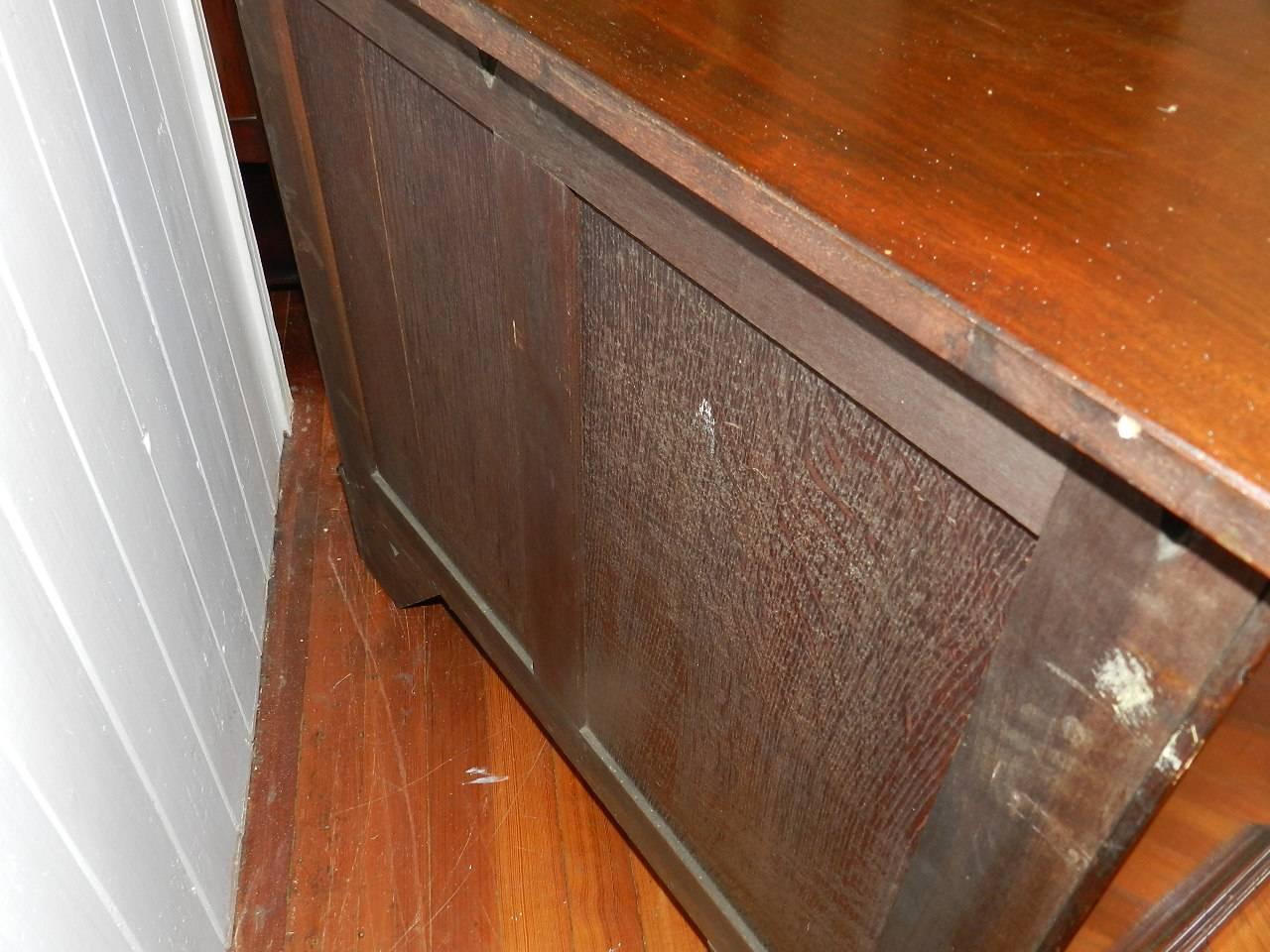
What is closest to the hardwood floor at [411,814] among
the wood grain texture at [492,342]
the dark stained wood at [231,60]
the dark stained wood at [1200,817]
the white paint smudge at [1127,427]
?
the wood grain texture at [492,342]

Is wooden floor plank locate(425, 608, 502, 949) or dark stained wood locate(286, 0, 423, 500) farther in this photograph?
wooden floor plank locate(425, 608, 502, 949)

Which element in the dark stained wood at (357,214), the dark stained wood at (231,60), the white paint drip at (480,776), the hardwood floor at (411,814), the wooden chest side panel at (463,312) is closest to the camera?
the wooden chest side panel at (463,312)

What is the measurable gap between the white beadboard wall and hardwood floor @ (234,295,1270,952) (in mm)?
64

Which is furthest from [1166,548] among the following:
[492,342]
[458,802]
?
[458,802]

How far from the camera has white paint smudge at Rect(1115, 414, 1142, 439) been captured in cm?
35

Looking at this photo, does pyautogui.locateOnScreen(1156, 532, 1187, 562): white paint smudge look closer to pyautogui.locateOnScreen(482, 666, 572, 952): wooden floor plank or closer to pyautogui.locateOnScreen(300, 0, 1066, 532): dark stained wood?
pyautogui.locateOnScreen(300, 0, 1066, 532): dark stained wood

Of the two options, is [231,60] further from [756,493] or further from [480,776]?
[756,493]

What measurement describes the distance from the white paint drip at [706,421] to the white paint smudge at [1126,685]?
259mm

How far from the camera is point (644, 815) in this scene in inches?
37.8

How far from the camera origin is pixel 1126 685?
43 cm

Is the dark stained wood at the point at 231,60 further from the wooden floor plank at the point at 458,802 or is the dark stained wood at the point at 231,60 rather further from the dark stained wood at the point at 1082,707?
the dark stained wood at the point at 1082,707

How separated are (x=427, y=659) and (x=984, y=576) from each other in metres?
0.98

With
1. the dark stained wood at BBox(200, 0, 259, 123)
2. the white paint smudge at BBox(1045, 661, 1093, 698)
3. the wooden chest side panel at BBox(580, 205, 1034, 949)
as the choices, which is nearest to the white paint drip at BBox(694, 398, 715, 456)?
the wooden chest side panel at BBox(580, 205, 1034, 949)

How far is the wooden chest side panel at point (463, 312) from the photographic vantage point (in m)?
0.73
